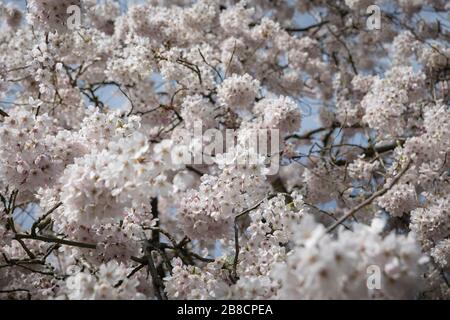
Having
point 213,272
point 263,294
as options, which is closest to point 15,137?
point 213,272

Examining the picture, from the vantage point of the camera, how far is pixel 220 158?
3.67 metres

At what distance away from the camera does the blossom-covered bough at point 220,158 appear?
8.75ft

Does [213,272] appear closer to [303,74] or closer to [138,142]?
[138,142]

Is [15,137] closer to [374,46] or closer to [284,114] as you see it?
[284,114]

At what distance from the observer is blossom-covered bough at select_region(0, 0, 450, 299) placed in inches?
105

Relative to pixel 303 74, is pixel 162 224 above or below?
below

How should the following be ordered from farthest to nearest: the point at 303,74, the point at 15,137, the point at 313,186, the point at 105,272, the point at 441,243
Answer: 1. the point at 303,74
2. the point at 313,186
3. the point at 441,243
4. the point at 15,137
5. the point at 105,272

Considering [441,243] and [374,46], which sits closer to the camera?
[441,243]

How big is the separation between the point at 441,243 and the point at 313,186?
6.80ft

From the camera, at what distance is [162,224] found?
31.1 ft

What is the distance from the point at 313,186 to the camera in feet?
21.5
